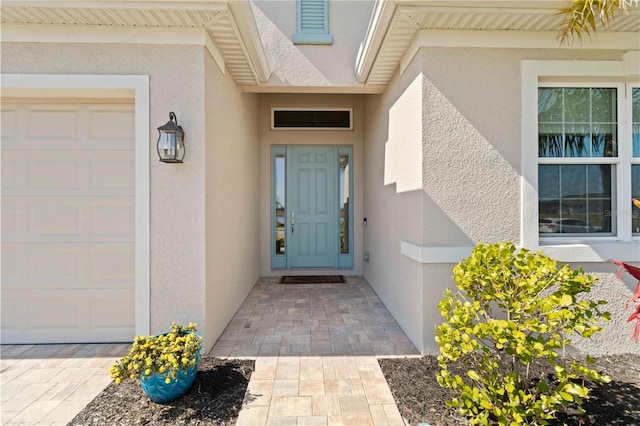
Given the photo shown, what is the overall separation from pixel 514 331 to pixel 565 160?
7.35ft

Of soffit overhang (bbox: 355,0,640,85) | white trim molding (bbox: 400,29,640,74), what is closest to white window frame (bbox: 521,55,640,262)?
white trim molding (bbox: 400,29,640,74)

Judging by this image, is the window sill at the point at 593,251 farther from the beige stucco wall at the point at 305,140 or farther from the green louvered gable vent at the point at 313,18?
the green louvered gable vent at the point at 313,18

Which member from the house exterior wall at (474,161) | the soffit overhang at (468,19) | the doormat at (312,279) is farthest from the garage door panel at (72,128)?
the doormat at (312,279)

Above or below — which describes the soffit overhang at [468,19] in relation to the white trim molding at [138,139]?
above

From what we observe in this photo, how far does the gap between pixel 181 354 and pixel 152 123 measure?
2177 mm

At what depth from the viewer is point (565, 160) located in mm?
3342

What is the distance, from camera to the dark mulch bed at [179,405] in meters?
2.32

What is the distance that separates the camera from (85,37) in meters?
3.17

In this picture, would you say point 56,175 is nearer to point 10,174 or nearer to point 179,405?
point 10,174

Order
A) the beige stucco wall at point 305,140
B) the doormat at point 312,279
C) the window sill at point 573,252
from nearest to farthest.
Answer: the window sill at point 573,252 < the doormat at point 312,279 < the beige stucco wall at point 305,140

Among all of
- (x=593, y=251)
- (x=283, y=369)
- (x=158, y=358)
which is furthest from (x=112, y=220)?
(x=593, y=251)

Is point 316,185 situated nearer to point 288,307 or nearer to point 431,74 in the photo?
point 288,307

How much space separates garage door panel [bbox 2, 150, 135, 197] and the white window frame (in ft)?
13.4

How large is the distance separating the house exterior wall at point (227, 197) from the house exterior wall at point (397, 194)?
2125 millimetres
